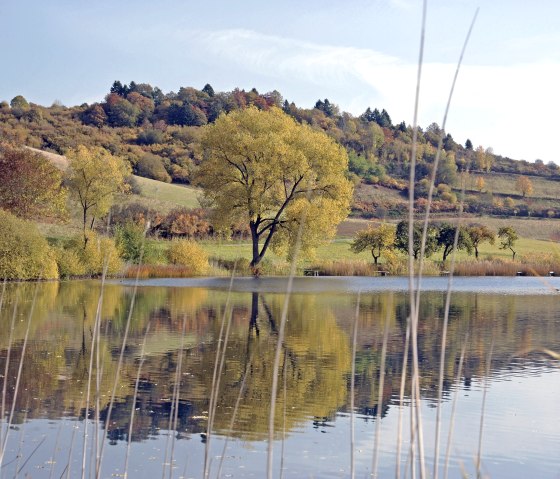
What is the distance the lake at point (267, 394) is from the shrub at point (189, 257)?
646 inches

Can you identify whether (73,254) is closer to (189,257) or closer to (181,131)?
(189,257)

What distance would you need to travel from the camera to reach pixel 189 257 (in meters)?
39.1

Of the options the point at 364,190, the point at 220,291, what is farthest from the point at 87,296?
the point at 364,190

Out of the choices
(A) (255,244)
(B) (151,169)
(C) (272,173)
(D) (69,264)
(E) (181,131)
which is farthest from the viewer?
(E) (181,131)

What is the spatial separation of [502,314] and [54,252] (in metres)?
19.1

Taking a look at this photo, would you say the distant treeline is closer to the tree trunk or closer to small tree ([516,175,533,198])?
small tree ([516,175,533,198])

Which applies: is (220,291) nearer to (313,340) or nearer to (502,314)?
(502,314)

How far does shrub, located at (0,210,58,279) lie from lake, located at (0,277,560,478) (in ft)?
27.9

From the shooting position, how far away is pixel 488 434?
816 cm

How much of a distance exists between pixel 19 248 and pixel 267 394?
22.2 meters

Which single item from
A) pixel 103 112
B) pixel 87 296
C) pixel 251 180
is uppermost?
pixel 103 112

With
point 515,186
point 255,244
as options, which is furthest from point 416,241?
point 515,186

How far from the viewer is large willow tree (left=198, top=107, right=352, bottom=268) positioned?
39.7 m

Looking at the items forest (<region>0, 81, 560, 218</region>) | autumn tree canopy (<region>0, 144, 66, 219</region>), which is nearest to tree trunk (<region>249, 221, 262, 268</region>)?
autumn tree canopy (<region>0, 144, 66, 219</region>)
